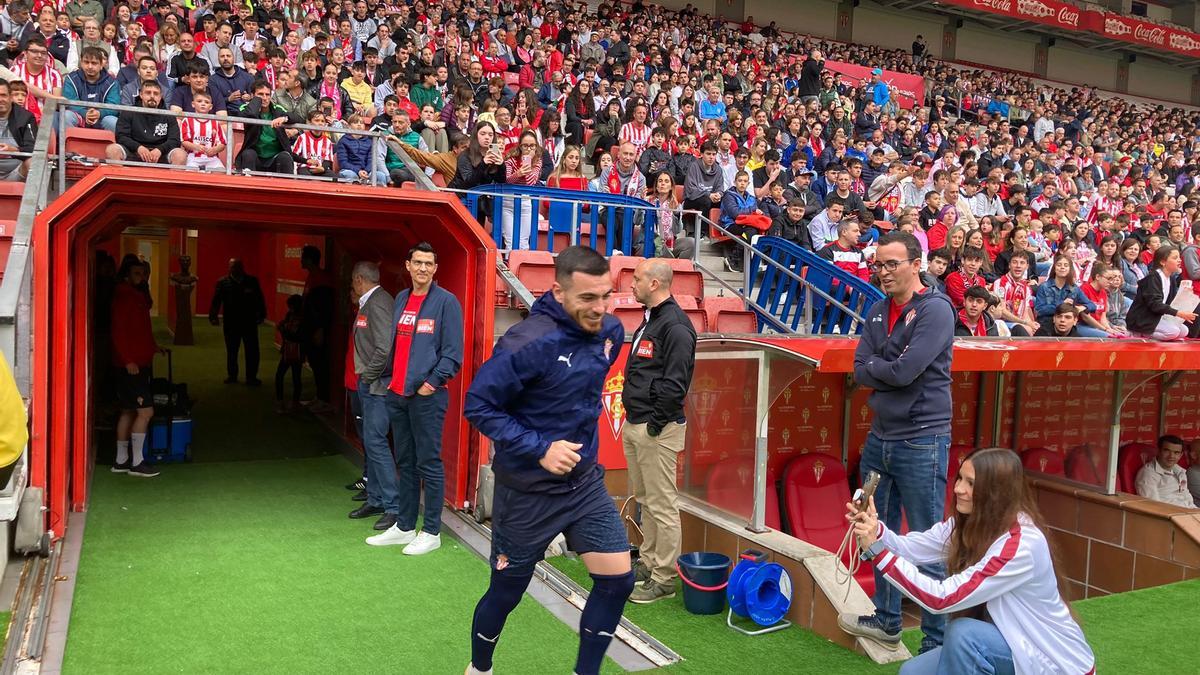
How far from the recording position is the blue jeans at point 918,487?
415cm

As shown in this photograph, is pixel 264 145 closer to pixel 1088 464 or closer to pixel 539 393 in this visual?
pixel 539 393

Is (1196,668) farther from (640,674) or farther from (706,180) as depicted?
(706,180)

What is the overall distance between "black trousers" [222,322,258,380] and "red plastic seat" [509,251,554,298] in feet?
15.5

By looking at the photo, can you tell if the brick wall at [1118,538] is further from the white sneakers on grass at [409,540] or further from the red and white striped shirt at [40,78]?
the red and white striped shirt at [40,78]

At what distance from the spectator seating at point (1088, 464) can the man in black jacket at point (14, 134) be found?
27.5 feet

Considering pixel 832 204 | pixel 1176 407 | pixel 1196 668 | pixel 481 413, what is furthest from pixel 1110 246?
pixel 481 413

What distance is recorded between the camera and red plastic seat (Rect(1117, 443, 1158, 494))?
855 centimetres

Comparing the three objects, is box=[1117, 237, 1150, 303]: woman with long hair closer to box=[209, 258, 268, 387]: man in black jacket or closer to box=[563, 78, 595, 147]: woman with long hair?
box=[563, 78, 595, 147]: woman with long hair

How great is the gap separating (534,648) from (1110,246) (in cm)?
879

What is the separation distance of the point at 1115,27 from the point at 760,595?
32206 mm

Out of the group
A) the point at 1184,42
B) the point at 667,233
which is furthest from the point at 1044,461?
the point at 1184,42

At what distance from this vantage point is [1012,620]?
3062 millimetres

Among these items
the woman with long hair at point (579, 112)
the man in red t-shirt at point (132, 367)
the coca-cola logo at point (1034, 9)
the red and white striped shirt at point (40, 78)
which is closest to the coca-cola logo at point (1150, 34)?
the coca-cola logo at point (1034, 9)

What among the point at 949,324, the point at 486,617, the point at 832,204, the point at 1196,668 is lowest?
the point at 1196,668
